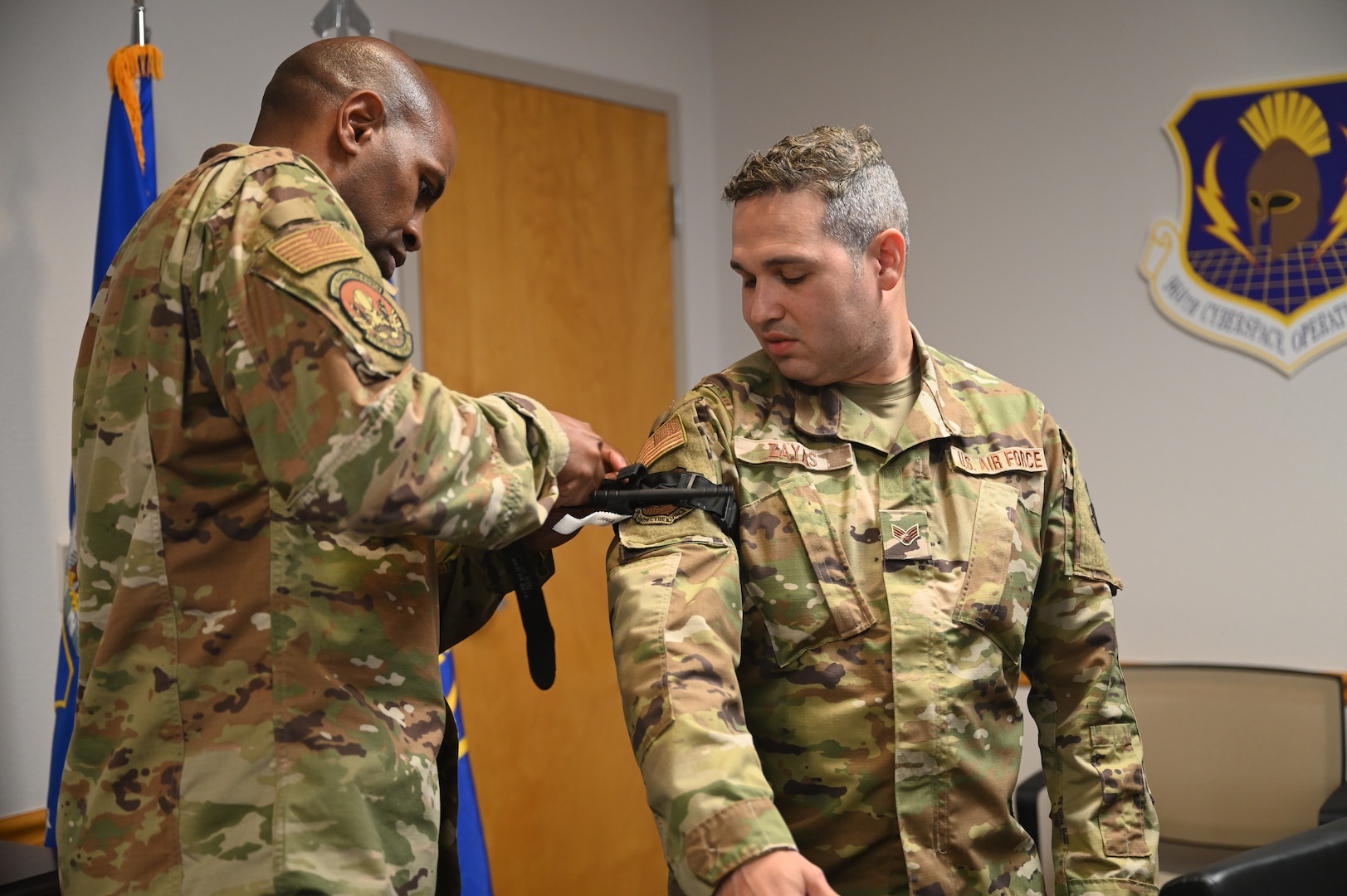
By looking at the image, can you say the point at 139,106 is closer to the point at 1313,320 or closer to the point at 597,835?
the point at 597,835

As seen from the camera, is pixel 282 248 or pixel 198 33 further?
pixel 198 33

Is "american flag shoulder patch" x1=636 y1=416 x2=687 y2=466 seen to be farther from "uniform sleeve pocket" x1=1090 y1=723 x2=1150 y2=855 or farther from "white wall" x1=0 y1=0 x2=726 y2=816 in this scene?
"white wall" x1=0 y1=0 x2=726 y2=816

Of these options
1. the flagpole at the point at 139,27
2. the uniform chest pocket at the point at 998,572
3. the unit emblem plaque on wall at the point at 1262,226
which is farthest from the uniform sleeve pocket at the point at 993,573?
the unit emblem plaque on wall at the point at 1262,226

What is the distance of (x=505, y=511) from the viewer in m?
1.09

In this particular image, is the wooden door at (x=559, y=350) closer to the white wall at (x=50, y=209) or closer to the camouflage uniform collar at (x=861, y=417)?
the white wall at (x=50, y=209)

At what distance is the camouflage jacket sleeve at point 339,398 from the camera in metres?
0.99

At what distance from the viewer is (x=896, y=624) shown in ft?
4.64

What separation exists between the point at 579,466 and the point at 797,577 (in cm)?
35

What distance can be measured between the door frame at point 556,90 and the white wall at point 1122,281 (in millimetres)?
566

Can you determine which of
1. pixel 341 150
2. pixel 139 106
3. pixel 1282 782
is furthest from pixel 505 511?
pixel 1282 782

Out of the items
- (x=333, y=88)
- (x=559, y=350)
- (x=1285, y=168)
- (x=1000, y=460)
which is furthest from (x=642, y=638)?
(x=1285, y=168)

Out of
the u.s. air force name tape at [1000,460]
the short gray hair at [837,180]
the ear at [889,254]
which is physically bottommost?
the u.s. air force name tape at [1000,460]

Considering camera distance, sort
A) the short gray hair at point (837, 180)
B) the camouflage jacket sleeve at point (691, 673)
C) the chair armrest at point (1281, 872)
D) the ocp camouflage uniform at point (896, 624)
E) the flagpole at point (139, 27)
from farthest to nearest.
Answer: the flagpole at point (139, 27) < the chair armrest at point (1281, 872) < the short gray hair at point (837, 180) < the ocp camouflage uniform at point (896, 624) < the camouflage jacket sleeve at point (691, 673)

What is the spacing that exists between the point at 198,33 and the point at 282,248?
68.9 inches
